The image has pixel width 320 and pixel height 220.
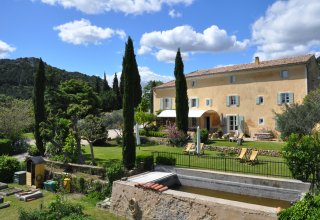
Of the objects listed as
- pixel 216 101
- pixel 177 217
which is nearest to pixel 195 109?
pixel 216 101

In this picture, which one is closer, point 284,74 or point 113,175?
point 113,175

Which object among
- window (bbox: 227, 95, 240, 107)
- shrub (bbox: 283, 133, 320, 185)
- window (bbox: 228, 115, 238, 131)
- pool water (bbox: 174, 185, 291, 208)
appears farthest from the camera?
window (bbox: 228, 115, 238, 131)

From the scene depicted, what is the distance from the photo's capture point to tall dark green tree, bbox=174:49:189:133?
113 feet

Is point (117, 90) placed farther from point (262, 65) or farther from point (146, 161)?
point (146, 161)

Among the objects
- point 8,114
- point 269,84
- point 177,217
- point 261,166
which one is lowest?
point 177,217

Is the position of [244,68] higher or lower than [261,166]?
higher

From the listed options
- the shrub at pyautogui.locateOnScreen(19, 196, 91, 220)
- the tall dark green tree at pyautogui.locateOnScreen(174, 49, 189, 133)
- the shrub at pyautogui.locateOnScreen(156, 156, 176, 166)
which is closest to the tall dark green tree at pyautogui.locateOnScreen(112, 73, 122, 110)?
the tall dark green tree at pyautogui.locateOnScreen(174, 49, 189, 133)

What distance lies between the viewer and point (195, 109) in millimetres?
44094

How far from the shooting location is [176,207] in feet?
44.1

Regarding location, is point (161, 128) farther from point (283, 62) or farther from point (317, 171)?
point (317, 171)

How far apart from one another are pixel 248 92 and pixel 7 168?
28.4 metres

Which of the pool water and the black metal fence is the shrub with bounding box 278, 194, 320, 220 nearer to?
the pool water

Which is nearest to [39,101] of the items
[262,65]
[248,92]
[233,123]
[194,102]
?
[194,102]

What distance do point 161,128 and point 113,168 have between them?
83.4 ft
